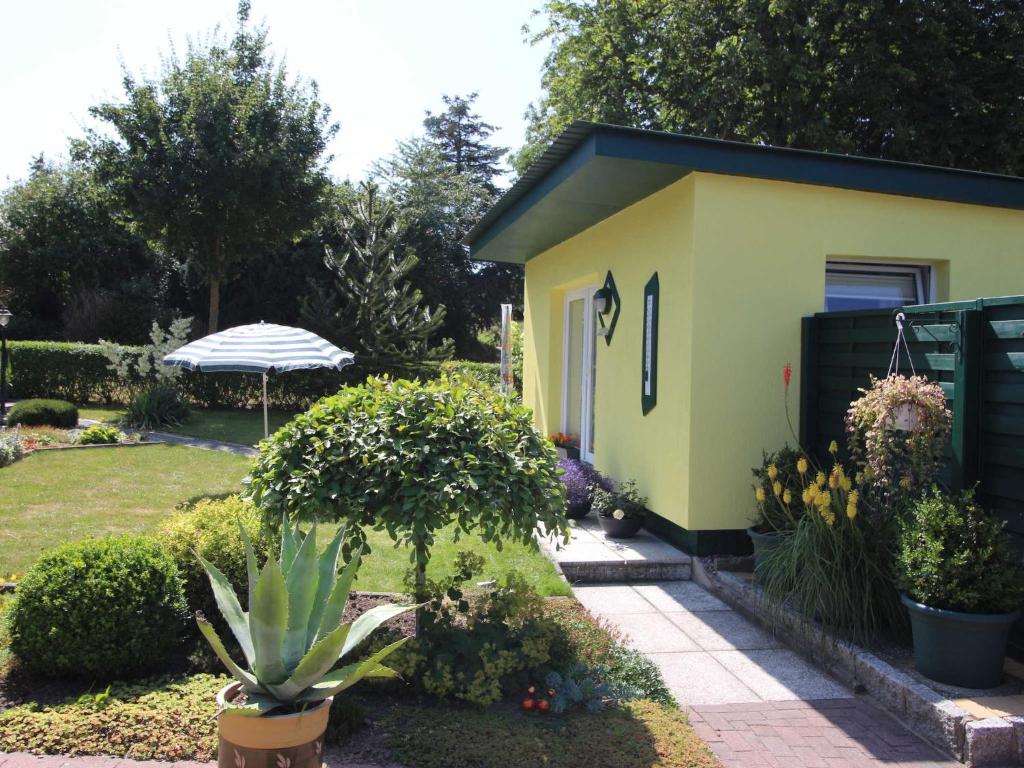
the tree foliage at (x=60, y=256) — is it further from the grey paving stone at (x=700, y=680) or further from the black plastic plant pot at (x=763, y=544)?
the grey paving stone at (x=700, y=680)

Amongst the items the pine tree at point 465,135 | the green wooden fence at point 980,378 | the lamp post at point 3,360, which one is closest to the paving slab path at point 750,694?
the green wooden fence at point 980,378

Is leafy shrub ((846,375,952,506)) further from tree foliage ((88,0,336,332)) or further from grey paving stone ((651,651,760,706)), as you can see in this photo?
tree foliage ((88,0,336,332))

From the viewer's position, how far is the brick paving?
344cm

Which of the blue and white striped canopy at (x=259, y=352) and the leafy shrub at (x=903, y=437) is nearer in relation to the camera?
the leafy shrub at (x=903, y=437)

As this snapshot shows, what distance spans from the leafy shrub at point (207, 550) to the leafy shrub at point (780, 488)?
3282mm

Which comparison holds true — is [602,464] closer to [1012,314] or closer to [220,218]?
[1012,314]

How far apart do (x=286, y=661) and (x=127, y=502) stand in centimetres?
649

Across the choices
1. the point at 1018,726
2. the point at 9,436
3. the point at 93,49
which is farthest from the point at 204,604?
the point at 9,436

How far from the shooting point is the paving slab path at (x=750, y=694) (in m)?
3.51

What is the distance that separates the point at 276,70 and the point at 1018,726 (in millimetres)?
21613

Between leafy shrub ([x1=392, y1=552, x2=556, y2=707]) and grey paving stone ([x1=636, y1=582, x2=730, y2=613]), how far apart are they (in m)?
1.64

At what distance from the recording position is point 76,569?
3955 millimetres

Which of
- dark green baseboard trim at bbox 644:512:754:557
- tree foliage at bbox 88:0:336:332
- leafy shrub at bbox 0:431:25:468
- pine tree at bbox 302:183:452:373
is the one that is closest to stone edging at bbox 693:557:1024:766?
dark green baseboard trim at bbox 644:512:754:557

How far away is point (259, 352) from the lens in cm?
867
